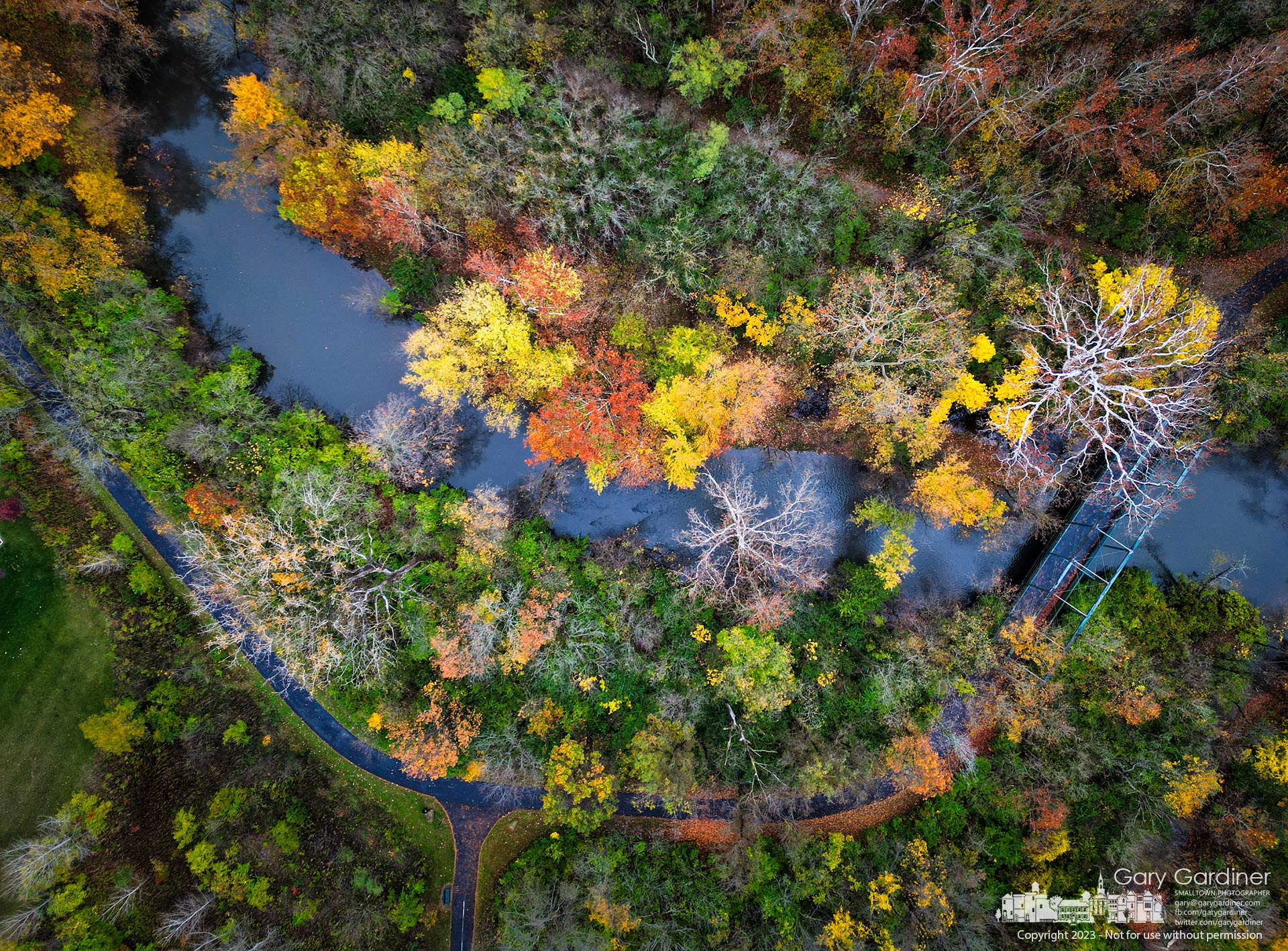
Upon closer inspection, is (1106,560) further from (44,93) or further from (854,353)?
(44,93)

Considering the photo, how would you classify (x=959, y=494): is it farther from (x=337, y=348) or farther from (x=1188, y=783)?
(x=337, y=348)

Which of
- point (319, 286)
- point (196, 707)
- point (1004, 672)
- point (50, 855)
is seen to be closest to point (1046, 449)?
point (1004, 672)

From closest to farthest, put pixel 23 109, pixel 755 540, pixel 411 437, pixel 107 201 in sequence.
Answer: pixel 23 109, pixel 107 201, pixel 755 540, pixel 411 437

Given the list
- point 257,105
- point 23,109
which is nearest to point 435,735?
point 257,105

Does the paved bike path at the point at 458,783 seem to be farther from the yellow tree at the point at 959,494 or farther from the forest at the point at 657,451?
the yellow tree at the point at 959,494

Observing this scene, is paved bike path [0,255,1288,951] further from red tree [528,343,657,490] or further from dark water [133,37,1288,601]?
red tree [528,343,657,490]

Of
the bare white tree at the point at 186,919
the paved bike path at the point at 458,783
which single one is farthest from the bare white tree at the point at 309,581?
the bare white tree at the point at 186,919
